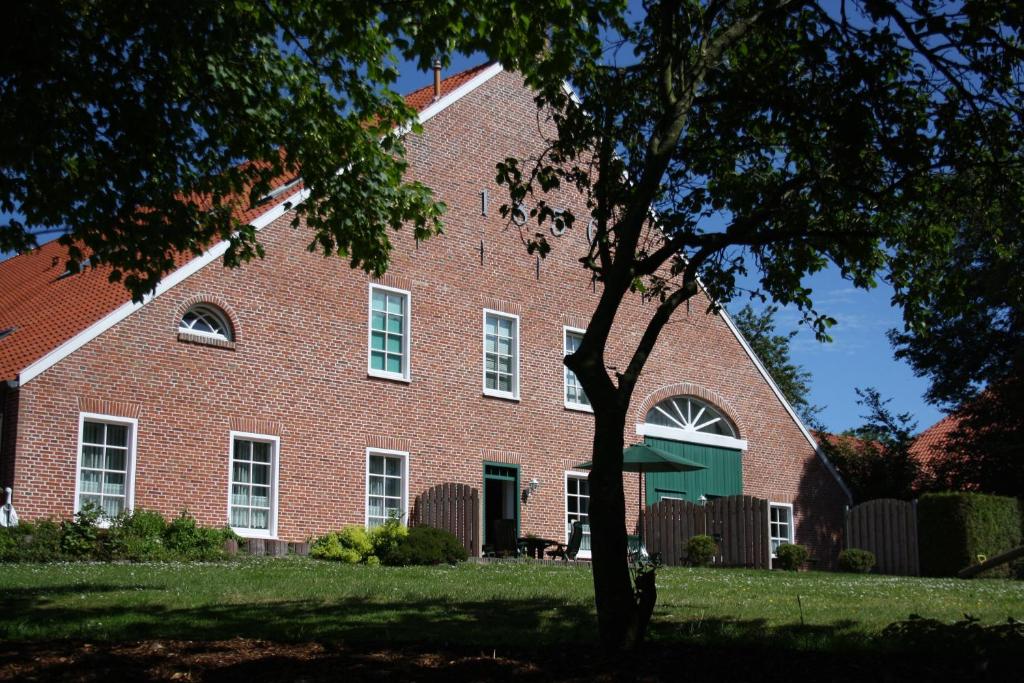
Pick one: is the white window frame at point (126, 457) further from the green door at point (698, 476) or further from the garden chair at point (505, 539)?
the green door at point (698, 476)

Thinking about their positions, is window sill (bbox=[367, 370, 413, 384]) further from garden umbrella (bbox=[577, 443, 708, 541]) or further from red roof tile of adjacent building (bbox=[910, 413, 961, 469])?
red roof tile of adjacent building (bbox=[910, 413, 961, 469])

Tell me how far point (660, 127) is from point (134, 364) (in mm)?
12466

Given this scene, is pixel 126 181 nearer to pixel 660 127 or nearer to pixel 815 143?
pixel 660 127

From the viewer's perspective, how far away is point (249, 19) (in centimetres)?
1120

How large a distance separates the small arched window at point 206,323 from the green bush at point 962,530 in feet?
50.3

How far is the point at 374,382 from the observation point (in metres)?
22.3

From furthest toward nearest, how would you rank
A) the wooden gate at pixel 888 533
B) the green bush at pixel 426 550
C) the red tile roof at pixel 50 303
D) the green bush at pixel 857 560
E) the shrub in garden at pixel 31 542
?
the wooden gate at pixel 888 533
the green bush at pixel 857 560
the red tile roof at pixel 50 303
the green bush at pixel 426 550
the shrub in garden at pixel 31 542

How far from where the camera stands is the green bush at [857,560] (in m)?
25.0

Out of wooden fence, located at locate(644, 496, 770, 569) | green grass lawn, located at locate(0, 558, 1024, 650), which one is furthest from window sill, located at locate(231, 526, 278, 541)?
wooden fence, located at locate(644, 496, 770, 569)

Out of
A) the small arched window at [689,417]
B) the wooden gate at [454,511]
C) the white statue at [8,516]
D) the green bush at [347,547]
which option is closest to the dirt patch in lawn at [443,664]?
the white statue at [8,516]

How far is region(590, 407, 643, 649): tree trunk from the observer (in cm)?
797

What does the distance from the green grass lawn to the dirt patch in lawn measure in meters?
0.61

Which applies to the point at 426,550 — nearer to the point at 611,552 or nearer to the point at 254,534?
the point at 254,534

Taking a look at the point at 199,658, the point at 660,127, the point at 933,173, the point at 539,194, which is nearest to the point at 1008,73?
the point at 933,173
